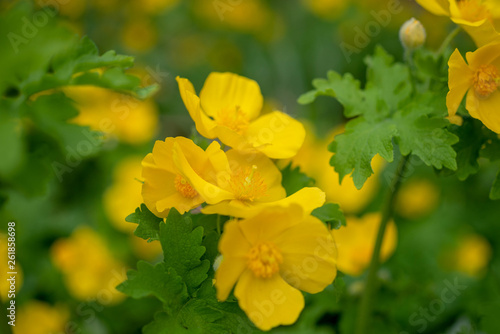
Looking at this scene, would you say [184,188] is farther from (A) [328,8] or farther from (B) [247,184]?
(A) [328,8]

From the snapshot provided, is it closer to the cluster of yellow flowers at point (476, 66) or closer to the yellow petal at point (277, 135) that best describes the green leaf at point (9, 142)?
the yellow petal at point (277, 135)

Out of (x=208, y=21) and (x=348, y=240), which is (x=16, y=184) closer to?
(x=348, y=240)

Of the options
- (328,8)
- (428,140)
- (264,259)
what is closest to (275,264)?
(264,259)

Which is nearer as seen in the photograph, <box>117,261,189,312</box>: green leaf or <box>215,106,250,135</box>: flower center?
<box>117,261,189,312</box>: green leaf

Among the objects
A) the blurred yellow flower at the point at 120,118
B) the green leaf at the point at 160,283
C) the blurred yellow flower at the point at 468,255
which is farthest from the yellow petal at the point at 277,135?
the blurred yellow flower at the point at 120,118

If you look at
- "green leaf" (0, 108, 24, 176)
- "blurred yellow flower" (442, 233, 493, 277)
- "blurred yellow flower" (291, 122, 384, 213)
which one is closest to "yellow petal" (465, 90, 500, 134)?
"green leaf" (0, 108, 24, 176)

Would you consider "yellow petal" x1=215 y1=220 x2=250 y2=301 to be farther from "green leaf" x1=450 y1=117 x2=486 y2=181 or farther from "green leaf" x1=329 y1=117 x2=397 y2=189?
"green leaf" x1=450 y1=117 x2=486 y2=181
